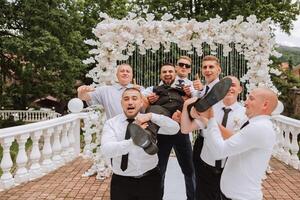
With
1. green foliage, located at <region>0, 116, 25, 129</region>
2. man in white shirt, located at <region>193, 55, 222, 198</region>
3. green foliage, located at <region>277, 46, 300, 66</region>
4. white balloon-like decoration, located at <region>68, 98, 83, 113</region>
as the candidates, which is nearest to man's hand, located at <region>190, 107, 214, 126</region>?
man in white shirt, located at <region>193, 55, 222, 198</region>

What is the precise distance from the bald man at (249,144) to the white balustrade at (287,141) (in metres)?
4.28

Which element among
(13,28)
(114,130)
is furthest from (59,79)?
(114,130)

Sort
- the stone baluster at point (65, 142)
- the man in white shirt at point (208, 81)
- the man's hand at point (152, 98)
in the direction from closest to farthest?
the man's hand at point (152, 98)
the man in white shirt at point (208, 81)
the stone baluster at point (65, 142)

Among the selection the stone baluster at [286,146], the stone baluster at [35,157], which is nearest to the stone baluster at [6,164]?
the stone baluster at [35,157]

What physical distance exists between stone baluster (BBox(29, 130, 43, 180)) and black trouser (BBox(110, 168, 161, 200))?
2.96 meters

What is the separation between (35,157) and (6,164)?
635 mm

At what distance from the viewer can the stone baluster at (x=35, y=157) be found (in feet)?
→ 18.0

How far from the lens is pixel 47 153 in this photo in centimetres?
597

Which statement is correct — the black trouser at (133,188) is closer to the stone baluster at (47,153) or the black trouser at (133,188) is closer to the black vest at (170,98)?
the black vest at (170,98)

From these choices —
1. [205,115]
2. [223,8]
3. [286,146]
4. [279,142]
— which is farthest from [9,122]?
[205,115]

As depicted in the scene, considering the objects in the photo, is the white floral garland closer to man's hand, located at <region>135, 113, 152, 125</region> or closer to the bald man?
man's hand, located at <region>135, 113, 152, 125</region>

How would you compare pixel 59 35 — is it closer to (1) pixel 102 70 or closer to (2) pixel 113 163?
(1) pixel 102 70

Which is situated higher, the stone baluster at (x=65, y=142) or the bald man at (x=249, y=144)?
the bald man at (x=249, y=144)

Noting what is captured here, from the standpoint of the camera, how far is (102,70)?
6266 millimetres
